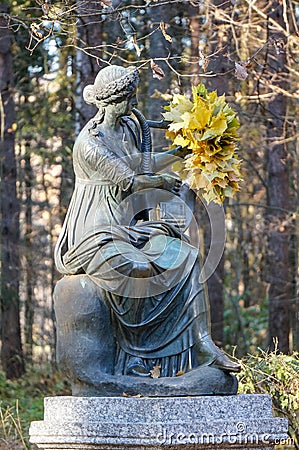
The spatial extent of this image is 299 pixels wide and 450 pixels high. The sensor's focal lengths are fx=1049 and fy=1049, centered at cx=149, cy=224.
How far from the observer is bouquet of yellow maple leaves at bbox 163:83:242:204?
7.38 metres

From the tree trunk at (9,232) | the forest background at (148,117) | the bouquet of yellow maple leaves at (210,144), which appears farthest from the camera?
the tree trunk at (9,232)

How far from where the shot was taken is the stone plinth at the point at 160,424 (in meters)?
6.66

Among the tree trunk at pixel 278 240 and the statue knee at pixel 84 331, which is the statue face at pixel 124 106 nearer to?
the statue knee at pixel 84 331

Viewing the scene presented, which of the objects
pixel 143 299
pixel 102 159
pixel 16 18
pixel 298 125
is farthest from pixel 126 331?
pixel 298 125

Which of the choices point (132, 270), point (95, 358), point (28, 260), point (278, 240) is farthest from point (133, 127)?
point (28, 260)

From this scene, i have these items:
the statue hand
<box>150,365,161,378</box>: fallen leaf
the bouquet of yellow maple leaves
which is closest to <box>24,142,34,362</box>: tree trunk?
Result: the statue hand

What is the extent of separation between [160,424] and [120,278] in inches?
43.1

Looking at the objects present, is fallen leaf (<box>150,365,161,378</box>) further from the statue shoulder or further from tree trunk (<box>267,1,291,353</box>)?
tree trunk (<box>267,1,291,353</box>)

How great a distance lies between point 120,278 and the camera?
7227mm

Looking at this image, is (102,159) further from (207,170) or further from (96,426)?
(96,426)

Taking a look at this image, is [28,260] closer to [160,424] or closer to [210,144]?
[210,144]

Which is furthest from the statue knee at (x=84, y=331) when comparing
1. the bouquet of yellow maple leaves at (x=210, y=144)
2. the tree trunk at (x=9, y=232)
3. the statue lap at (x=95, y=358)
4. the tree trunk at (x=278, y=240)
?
the tree trunk at (x=9, y=232)

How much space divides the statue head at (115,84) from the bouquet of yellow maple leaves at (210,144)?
36 cm

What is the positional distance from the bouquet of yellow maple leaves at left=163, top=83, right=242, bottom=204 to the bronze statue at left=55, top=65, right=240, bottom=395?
Answer: 36cm
